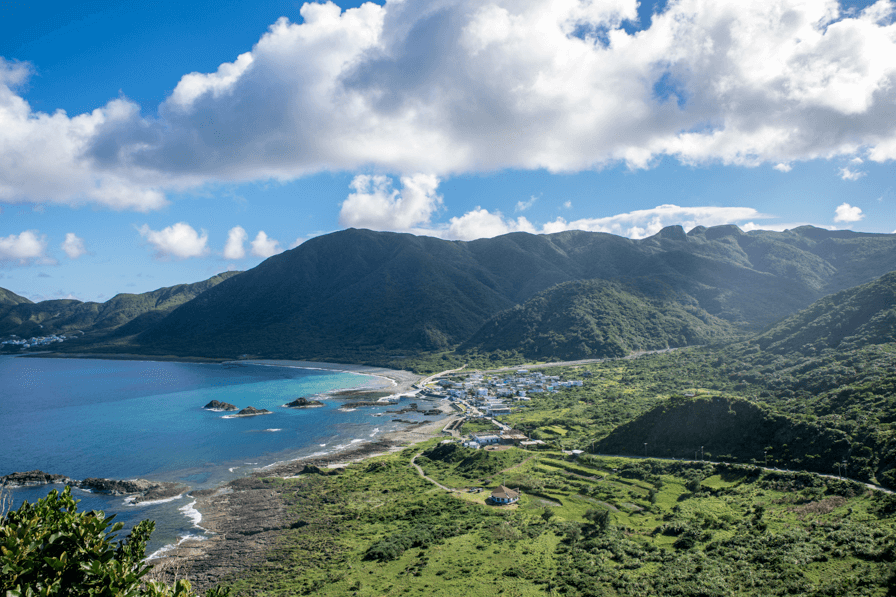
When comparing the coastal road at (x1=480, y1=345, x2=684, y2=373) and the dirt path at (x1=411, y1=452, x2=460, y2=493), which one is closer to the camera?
the dirt path at (x1=411, y1=452, x2=460, y2=493)

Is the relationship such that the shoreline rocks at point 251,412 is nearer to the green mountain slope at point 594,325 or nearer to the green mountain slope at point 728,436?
the green mountain slope at point 728,436

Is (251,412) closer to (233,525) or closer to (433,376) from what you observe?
(433,376)

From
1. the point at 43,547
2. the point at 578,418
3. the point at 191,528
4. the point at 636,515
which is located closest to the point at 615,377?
the point at 578,418

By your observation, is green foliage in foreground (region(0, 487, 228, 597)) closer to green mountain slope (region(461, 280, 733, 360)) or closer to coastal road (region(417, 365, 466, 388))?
coastal road (region(417, 365, 466, 388))

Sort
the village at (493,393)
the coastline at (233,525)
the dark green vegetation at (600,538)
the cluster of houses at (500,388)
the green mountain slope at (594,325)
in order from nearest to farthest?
the dark green vegetation at (600,538) → the coastline at (233,525) → the village at (493,393) → the cluster of houses at (500,388) → the green mountain slope at (594,325)

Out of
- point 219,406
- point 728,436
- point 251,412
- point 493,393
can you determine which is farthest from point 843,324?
point 219,406

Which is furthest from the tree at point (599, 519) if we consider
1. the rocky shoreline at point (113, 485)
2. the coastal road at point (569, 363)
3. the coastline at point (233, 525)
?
the coastal road at point (569, 363)

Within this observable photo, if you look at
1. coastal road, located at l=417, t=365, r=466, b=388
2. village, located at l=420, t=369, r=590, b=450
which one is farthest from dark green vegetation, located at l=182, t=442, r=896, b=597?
coastal road, located at l=417, t=365, r=466, b=388
